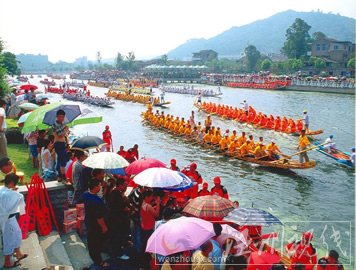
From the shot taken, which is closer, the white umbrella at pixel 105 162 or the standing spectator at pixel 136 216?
the standing spectator at pixel 136 216

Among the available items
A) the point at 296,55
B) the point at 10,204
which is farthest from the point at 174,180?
the point at 296,55

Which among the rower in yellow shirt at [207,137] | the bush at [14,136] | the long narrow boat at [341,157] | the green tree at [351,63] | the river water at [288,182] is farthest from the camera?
the green tree at [351,63]

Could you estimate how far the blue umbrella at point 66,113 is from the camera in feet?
31.3

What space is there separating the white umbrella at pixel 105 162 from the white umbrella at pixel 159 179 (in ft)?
1.90

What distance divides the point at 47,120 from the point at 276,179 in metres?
9.86

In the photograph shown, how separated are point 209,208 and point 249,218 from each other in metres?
0.77

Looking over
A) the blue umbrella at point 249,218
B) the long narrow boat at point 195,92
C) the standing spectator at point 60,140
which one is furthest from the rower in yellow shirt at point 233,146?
the long narrow boat at point 195,92

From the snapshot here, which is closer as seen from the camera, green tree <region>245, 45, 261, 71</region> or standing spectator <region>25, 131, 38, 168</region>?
standing spectator <region>25, 131, 38, 168</region>

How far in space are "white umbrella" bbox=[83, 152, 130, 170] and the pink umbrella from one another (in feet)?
8.99

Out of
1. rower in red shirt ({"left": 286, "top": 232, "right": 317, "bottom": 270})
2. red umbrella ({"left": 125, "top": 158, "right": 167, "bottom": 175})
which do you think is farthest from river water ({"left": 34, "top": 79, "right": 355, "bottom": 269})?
red umbrella ({"left": 125, "top": 158, "right": 167, "bottom": 175})

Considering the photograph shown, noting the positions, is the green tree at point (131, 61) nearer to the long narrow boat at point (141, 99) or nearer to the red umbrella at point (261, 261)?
the long narrow boat at point (141, 99)

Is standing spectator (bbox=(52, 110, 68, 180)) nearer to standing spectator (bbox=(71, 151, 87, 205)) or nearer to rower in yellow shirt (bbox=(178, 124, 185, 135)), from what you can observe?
standing spectator (bbox=(71, 151, 87, 205))

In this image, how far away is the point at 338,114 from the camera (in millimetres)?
35188

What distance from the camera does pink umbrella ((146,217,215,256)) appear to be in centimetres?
466
